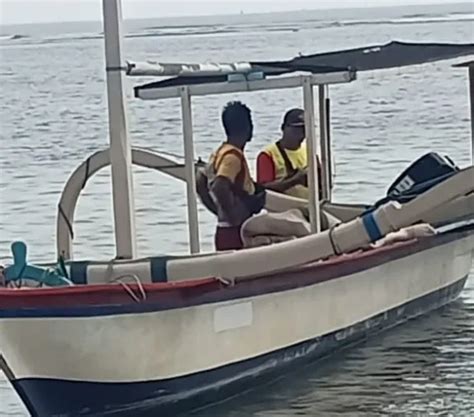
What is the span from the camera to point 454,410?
9977 millimetres

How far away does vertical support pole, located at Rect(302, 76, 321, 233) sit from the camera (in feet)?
33.9

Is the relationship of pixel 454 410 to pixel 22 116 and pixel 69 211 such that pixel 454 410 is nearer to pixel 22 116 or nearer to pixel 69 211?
pixel 69 211

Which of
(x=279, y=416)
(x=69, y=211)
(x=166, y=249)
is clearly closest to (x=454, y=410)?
(x=279, y=416)

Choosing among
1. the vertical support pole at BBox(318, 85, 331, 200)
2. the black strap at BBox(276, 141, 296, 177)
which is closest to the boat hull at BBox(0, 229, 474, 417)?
the black strap at BBox(276, 141, 296, 177)

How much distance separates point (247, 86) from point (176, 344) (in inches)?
79.3

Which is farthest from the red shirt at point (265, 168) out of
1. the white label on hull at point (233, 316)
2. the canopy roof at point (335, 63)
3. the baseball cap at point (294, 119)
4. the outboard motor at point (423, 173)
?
the white label on hull at point (233, 316)

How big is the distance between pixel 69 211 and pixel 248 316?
1.90 metres

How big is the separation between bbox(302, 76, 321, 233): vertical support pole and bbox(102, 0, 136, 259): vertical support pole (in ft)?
4.33

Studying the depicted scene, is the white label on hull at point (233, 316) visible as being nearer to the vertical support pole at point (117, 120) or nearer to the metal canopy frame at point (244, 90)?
the vertical support pole at point (117, 120)

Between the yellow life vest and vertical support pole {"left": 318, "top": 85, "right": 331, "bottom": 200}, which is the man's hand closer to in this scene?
the yellow life vest

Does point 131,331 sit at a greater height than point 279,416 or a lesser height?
greater

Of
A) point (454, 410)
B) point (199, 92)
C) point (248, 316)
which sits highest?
point (199, 92)

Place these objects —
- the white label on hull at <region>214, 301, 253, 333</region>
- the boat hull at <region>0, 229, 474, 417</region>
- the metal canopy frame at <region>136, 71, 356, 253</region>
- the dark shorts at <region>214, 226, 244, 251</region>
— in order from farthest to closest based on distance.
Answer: the dark shorts at <region>214, 226, 244, 251</region>
the metal canopy frame at <region>136, 71, 356, 253</region>
the white label on hull at <region>214, 301, 253, 333</region>
the boat hull at <region>0, 229, 474, 417</region>

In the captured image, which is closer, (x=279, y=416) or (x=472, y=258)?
(x=279, y=416)
